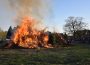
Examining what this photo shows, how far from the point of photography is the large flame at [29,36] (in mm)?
46688

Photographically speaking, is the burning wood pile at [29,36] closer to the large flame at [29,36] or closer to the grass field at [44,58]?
the large flame at [29,36]

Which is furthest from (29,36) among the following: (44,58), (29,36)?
(44,58)

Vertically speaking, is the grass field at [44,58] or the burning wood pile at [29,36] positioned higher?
the burning wood pile at [29,36]

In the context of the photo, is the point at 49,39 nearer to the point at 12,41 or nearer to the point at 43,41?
the point at 43,41

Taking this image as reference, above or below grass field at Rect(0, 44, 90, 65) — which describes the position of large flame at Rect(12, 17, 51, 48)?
above

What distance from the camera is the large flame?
153ft

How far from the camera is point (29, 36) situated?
48.4 m

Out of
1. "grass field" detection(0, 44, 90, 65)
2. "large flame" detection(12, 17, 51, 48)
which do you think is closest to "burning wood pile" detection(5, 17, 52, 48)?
"large flame" detection(12, 17, 51, 48)

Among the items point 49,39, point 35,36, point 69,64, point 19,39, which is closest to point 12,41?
point 19,39

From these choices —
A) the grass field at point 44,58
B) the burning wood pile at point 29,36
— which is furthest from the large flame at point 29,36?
the grass field at point 44,58

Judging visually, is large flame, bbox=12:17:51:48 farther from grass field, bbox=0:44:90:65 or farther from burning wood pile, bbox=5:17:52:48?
grass field, bbox=0:44:90:65

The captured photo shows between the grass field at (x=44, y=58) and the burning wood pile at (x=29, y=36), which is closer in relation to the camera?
the grass field at (x=44, y=58)

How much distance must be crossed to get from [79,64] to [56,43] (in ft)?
105

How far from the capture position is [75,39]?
331ft
